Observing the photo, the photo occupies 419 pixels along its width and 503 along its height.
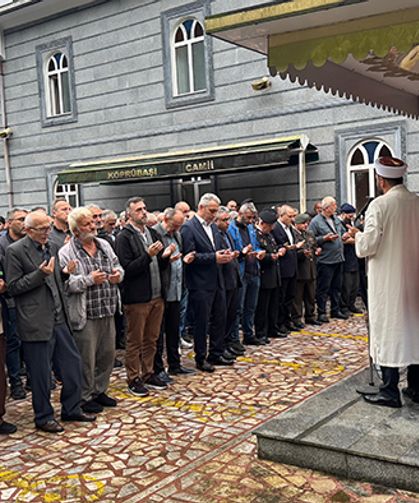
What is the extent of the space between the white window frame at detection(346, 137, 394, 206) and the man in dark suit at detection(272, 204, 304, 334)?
4403 millimetres

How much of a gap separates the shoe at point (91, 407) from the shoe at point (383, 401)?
2.56 m

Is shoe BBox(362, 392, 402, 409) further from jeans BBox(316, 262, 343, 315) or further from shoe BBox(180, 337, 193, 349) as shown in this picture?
jeans BBox(316, 262, 343, 315)

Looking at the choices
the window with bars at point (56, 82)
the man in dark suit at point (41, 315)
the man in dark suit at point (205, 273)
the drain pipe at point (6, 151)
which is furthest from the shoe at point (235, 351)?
the drain pipe at point (6, 151)

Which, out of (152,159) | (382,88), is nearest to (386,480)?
(382,88)

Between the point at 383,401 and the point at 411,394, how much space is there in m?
0.32

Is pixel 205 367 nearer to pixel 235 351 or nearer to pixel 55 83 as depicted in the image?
pixel 235 351

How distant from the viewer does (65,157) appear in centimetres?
1850

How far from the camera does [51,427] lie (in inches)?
221

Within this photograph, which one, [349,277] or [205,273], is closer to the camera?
[205,273]

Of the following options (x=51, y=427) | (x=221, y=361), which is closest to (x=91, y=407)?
(x=51, y=427)

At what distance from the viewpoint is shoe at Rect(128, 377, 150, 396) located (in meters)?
6.59

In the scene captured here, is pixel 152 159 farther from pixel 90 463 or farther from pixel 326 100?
pixel 90 463

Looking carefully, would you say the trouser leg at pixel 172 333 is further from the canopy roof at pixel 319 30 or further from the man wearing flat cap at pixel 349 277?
the man wearing flat cap at pixel 349 277

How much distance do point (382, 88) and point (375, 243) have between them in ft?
8.23
